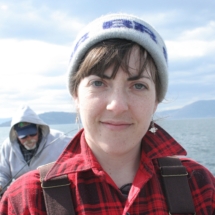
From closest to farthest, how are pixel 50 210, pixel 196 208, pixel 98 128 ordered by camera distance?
pixel 50 210 → pixel 98 128 → pixel 196 208

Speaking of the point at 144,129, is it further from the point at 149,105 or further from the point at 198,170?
the point at 198,170

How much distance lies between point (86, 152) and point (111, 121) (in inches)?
12.3

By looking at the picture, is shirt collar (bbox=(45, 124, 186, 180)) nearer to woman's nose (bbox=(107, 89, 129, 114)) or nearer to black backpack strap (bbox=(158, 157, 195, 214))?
black backpack strap (bbox=(158, 157, 195, 214))

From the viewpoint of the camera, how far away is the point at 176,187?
2.20 m

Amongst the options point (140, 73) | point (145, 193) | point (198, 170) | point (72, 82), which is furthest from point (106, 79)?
point (198, 170)

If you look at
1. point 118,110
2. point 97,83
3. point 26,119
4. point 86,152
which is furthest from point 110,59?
point 26,119

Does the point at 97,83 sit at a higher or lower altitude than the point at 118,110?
higher

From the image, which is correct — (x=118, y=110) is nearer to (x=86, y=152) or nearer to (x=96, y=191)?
(x=86, y=152)

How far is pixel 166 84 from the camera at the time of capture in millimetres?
2373

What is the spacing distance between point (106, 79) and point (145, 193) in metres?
0.75

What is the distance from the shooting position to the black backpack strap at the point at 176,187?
2129 mm

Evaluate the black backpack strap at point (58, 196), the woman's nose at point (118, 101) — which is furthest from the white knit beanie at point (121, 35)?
→ the black backpack strap at point (58, 196)

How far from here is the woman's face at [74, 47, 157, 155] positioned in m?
2.04

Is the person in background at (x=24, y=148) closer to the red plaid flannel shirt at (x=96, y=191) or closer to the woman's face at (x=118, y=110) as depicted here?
the red plaid flannel shirt at (x=96, y=191)
